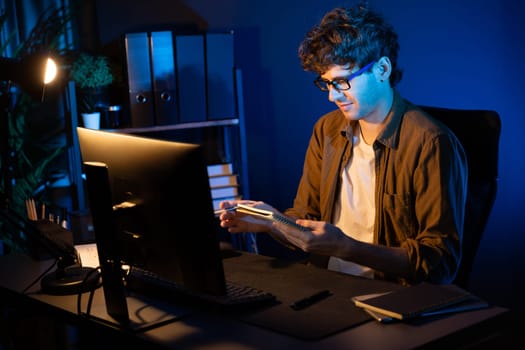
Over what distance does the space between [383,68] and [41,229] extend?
3.66 feet

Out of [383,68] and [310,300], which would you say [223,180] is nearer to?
[383,68]

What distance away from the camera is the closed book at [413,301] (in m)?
1.34

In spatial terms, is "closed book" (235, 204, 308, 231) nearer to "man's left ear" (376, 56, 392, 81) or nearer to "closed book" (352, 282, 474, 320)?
"closed book" (352, 282, 474, 320)

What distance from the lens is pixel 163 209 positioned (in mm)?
1372

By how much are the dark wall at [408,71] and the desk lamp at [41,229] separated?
1154 mm

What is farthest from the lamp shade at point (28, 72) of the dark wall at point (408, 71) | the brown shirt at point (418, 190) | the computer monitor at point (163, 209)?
the dark wall at point (408, 71)

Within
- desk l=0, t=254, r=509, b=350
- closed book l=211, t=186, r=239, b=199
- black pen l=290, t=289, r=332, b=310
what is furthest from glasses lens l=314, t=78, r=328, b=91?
closed book l=211, t=186, r=239, b=199

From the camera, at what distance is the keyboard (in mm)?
1479

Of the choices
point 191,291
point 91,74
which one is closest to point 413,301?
point 191,291

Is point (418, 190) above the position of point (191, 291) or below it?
above

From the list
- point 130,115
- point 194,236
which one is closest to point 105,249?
point 194,236

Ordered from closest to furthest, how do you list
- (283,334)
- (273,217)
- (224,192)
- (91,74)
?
(283,334) → (273,217) → (91,74) → (224,192)

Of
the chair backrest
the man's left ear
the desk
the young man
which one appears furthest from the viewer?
the man's left ear

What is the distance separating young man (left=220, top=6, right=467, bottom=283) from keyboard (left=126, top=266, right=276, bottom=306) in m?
0.20
